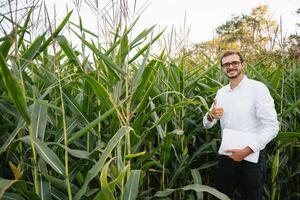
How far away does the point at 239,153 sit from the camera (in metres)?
2.29

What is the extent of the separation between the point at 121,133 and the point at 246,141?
3.87 ft

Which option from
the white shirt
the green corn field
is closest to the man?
the white shirt

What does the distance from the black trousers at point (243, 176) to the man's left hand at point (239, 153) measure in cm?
10

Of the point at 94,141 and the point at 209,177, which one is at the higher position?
the point at 94,141

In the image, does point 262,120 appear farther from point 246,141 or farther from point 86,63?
point 86,63

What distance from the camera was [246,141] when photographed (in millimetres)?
2311

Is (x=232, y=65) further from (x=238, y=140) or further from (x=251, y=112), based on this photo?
(x=238, y=140)

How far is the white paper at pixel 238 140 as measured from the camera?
232 centimetres

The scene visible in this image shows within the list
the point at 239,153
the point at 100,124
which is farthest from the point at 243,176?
the point at 100,124

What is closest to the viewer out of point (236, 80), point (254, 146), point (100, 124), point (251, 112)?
point (100, 124)

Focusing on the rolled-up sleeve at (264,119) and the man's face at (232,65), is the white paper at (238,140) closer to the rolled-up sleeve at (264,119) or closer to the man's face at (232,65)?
the rolled-up sleeve at (264,119)

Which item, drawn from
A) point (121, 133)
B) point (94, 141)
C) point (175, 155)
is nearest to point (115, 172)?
point (121, 133)

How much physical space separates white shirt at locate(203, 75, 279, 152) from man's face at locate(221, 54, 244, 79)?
89 mm

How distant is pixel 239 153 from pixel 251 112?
0.32m
